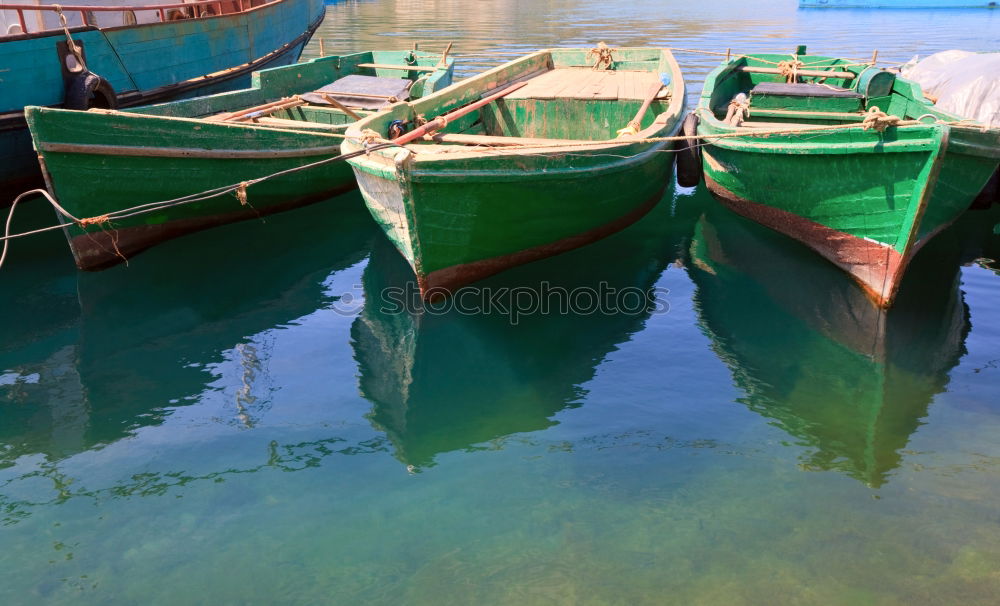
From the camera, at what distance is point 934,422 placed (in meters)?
5.42

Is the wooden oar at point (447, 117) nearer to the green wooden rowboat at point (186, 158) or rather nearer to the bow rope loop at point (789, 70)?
the green wooden rowboat at point (186, 158)


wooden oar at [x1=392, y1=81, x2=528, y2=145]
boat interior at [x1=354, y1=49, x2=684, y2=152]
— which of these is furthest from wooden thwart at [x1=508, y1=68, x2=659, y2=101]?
wooden oar at [x1=392, y1=81, x2=528, y2=145]

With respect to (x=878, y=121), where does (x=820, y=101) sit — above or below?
below

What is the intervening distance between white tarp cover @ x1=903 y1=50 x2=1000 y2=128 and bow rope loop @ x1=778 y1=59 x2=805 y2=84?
6.66 feet

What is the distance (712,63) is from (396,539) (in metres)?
22.1

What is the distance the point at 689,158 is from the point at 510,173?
4.96 meters

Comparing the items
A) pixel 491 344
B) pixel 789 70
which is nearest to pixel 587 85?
pixel 789 70

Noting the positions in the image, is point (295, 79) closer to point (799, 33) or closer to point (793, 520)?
point (793, 520)

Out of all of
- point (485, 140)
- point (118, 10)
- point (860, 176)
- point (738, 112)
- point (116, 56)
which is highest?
point (118, 10)

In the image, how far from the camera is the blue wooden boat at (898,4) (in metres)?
39.7

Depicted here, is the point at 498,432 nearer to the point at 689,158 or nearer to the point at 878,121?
the point at 878,121

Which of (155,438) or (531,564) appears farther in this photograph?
(155,438)

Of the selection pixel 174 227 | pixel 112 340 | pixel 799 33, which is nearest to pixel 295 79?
pixel 174 227

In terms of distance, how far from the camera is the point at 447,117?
7695 millimetres
